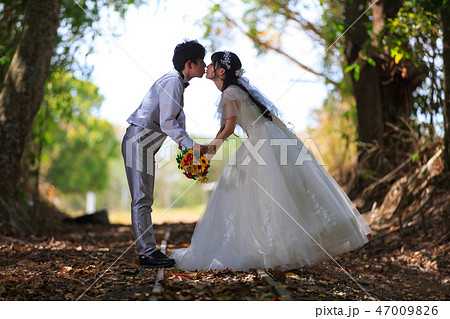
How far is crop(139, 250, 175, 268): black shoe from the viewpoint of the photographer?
486cm

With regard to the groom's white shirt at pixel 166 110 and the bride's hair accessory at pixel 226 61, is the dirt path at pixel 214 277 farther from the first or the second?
the bride's hair accessory at pixel 226 61

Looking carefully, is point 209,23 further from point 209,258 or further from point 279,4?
point 209,258

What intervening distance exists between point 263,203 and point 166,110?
51.7 inches

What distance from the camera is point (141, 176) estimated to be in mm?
4926

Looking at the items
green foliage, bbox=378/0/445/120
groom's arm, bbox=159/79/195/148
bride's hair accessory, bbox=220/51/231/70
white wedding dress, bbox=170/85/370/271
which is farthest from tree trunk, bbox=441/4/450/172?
groom's arm, bbox=159/79/195/148

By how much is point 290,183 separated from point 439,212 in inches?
145

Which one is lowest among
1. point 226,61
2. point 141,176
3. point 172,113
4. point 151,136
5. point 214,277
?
point 214,277

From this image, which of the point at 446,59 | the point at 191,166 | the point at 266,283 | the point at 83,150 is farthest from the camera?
the point at 83,150

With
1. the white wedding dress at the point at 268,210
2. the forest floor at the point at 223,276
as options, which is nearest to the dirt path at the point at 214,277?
the forest floor at the point at 223,276

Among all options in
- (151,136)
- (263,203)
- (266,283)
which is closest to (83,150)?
(151,136)

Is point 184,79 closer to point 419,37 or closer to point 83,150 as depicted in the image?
point 419,37

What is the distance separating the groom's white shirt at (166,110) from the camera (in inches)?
187

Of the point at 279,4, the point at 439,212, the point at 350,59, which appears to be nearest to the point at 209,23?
the point at 279,4

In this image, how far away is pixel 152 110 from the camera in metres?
4.95
